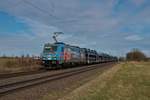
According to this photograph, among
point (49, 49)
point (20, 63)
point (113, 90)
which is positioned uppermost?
point (49, 49)

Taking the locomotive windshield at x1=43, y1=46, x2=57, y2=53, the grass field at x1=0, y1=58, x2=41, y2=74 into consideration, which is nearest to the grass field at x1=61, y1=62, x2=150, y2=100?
the locomotive windshield at x1=43, y1=46, x2=57, y2=53

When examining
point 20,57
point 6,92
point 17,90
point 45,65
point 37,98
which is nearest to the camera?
point 37,98

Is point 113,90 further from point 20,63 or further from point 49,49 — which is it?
point 20,63

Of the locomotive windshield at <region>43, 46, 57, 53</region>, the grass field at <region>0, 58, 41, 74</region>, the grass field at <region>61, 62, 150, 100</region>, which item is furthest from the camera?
the grass field at <region>0, 58, 41, 74</region>

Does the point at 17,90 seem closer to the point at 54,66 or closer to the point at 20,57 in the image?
the point at 54,66

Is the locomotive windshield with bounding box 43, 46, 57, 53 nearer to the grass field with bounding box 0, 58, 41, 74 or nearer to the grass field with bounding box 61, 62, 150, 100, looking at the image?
the grass field with bounding box 0, 58, 41, 74

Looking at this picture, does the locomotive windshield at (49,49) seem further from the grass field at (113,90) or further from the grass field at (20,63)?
the grass field at (113,90)

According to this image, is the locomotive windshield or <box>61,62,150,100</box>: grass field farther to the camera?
the locomotive windshield

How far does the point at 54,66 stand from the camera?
33125 mm

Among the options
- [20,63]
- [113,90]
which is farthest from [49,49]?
[113,90]

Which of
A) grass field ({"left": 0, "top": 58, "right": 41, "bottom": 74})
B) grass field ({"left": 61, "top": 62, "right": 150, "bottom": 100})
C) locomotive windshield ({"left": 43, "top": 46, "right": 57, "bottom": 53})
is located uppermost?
locomotive windshield ({"left": 43, "top": 46, "right": 57, "bottom": 53})

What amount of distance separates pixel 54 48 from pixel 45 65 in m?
2.56

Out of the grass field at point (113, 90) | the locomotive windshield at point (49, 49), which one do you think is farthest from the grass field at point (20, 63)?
the grass field at point (113, 90)

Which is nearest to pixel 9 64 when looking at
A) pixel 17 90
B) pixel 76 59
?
pixel 76 59
